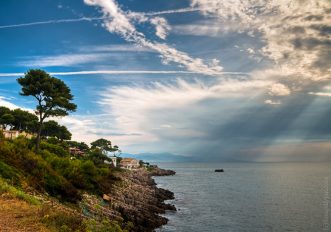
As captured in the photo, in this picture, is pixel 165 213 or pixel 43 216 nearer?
pixel 43 216

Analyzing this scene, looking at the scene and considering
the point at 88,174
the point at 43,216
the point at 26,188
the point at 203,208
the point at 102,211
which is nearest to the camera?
the point at 43,216

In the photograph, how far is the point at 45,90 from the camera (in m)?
42.7

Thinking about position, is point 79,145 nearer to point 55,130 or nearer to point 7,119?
point 55,130

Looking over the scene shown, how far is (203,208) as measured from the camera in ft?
202

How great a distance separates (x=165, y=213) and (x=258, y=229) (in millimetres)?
14780

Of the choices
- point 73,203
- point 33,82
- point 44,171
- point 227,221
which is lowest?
point 227,221

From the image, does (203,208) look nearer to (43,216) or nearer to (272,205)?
(272,205)

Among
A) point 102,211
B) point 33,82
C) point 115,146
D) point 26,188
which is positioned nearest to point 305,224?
point 102,211

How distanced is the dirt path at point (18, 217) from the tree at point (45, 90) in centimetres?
2536

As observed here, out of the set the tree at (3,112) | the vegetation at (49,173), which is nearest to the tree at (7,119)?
the tree at (3,112)

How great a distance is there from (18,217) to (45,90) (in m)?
30.4

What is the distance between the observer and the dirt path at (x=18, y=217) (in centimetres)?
1335

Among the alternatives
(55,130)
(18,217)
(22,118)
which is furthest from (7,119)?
(18,217)

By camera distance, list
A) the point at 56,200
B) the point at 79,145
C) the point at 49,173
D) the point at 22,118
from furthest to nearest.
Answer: the point at 79,145 → the point at 22,118 → the point at 49,173 → the point at 56,200
